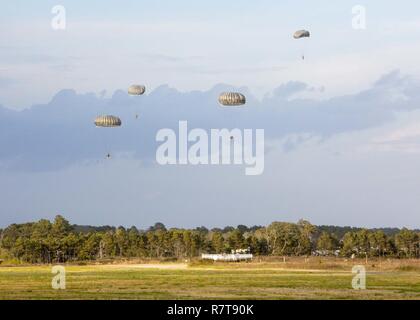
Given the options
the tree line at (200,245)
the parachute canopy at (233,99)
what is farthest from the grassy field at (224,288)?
the tree line at (200,245)

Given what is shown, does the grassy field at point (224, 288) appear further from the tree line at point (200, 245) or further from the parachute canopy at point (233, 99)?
the tree line at point (200, 245)

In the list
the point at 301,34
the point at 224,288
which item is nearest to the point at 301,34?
the point at 301,34

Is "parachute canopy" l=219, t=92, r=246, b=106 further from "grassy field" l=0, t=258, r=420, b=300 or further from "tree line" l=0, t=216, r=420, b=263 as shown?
"tree line" l=0, t=216, r=420, b=263

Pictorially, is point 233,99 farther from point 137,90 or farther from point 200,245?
point 200,245

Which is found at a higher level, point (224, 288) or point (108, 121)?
point (108, 121)

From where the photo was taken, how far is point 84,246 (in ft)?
511

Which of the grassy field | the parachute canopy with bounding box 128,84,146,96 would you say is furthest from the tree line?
the grassy field

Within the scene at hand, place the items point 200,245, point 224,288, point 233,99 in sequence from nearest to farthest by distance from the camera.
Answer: point 224,288 < point 233,99 < point 200,245
